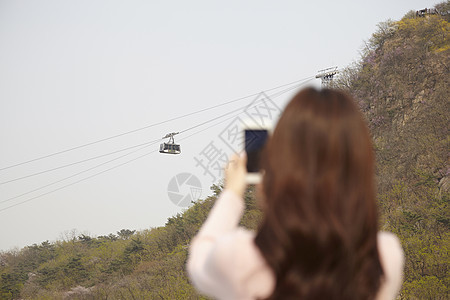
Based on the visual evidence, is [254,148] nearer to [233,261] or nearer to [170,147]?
[233,261]

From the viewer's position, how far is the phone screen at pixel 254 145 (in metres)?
0.99

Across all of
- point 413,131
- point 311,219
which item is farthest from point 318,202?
point 413,131

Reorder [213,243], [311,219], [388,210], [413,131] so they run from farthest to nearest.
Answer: [413,131] → [388,210] → [213,243] → [311,219]

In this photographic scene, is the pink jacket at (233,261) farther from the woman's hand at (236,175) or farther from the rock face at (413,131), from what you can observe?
the rock face at (413,131)

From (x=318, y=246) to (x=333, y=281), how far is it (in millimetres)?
80

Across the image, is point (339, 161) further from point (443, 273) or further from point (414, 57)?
point (414, 57)

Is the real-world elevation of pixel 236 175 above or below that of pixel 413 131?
above

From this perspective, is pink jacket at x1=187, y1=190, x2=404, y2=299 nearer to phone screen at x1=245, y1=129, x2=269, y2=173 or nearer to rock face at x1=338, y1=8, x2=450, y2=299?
phone screen at x1=245, y1=129, x2=269, y2=173

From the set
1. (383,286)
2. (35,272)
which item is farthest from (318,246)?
(35,272)

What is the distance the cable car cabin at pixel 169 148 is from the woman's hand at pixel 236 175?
59.2 feet

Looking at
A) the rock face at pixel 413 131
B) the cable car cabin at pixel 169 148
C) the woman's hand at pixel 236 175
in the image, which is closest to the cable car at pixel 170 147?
the cable car cabin at pixel 169 148

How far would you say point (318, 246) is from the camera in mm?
863

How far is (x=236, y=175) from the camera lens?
3.31 feet

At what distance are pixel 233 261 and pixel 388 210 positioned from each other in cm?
1363
